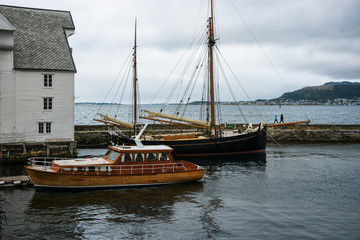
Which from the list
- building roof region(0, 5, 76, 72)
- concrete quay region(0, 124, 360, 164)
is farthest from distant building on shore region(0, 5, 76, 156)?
concrete quay region(0, 124, 360, 164)

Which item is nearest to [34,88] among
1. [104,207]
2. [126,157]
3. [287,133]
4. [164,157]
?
[126,157]

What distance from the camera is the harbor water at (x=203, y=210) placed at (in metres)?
15.6

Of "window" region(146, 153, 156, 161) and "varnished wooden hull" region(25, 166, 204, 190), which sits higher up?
"window" region(146, 153, 156, 161)

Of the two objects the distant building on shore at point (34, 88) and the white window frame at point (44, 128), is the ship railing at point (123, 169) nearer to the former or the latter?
the distant building on shore at point (34, 88)

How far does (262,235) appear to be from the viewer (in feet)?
50.9

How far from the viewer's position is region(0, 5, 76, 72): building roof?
30.5 m

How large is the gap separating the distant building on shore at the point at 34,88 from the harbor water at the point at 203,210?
13.7 feet

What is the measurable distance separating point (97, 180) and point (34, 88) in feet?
45.6

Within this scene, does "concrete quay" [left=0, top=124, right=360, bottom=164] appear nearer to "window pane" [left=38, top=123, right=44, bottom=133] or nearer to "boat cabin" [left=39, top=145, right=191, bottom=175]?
"window pane" [left=38, top=123, right=44, bottom=133]

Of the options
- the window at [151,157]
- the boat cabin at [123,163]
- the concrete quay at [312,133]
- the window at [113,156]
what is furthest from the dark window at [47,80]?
the concrete quay at [312,133]

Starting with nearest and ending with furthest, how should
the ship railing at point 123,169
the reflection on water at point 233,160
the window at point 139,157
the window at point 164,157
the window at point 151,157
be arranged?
the ship railing at point 123,169 → the window at point 139,157 → the window at point 151,157 → the window at point 164,157 → the reflection on water at point 233,160

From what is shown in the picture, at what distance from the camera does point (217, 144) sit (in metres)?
37.8

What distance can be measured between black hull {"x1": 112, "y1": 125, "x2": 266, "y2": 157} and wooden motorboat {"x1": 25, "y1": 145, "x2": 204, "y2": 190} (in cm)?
1200

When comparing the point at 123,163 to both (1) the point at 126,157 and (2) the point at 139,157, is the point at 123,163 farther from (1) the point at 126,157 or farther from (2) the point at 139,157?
(2) the point at 139,157
